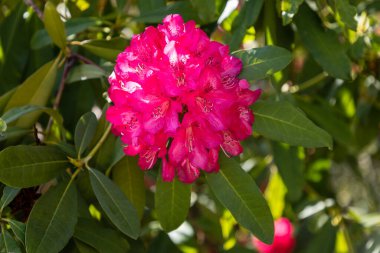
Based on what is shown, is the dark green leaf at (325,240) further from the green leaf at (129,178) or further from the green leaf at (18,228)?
the green leaf at (18,228)

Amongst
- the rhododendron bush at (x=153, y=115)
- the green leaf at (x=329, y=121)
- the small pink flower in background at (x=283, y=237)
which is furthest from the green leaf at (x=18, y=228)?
the small pink flower in background at (x=283, y=237)

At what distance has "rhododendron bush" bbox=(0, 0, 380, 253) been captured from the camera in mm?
1132

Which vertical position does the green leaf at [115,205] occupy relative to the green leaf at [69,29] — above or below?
below

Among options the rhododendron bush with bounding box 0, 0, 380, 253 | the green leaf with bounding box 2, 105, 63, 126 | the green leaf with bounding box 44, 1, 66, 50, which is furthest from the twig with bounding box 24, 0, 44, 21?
the green leaf with bounding box 2, 105, 63, 126

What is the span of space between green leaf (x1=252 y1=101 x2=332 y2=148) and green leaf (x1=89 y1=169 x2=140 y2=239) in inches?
10.5

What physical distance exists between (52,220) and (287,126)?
43cm

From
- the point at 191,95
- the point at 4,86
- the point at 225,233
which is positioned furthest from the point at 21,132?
the point at 225,233

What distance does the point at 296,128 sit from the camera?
1237 millimetres

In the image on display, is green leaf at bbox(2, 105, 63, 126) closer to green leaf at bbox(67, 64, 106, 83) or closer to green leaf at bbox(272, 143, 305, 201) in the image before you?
green leaf at bbox(67, 64, 106, 83)

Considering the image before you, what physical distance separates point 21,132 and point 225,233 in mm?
877

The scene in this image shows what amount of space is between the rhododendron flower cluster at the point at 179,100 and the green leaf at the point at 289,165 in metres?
0.54

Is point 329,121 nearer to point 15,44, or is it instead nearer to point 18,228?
point 15,44

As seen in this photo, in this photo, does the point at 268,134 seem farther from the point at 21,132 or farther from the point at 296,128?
the point at 21,132

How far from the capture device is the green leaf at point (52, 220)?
3.70ft
